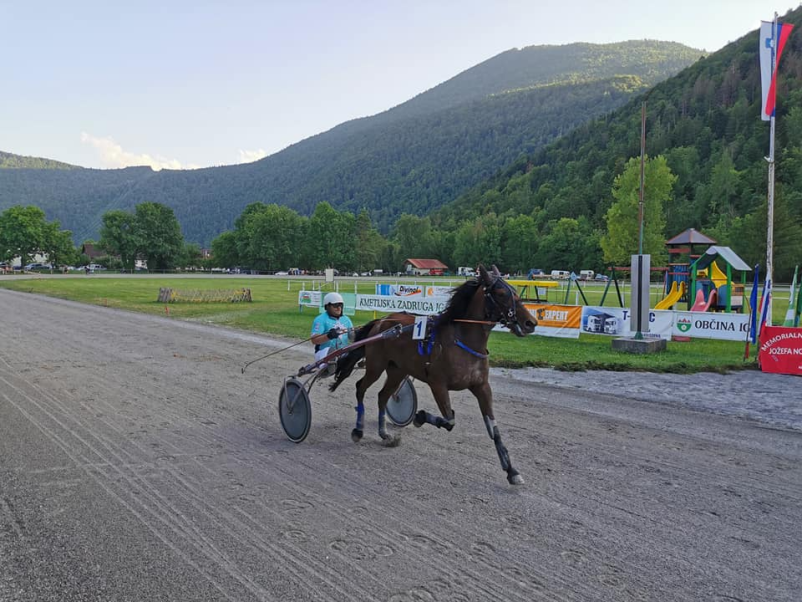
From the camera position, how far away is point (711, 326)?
15.5 m

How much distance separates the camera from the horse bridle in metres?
5.50

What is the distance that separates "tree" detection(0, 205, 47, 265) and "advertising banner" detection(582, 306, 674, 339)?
364 ft

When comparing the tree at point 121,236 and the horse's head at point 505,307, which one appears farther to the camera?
the tree at point 121,236

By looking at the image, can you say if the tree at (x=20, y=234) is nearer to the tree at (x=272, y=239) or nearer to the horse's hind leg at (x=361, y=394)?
the tree at (x=272, y=239)

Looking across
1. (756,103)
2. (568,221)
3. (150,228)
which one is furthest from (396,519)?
(756,103)

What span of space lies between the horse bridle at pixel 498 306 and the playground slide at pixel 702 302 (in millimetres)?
17315

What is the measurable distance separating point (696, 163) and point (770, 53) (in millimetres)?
112152

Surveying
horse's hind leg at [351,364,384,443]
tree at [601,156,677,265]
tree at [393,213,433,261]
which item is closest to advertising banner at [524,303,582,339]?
horse's hind leg at [351,364,384,443]

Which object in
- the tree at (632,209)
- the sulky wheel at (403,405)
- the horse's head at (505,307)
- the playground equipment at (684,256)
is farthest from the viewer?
the tree at (632,209)

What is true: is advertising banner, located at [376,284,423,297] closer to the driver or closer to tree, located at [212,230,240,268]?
the driver

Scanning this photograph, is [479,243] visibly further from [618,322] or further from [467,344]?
[467,344]

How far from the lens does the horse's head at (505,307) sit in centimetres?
545

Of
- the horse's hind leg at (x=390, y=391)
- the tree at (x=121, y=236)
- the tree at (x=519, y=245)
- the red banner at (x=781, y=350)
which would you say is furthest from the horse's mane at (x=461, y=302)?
the tree at (x=121, y=236)

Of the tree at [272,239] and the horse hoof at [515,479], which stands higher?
the tree at [272,239]
